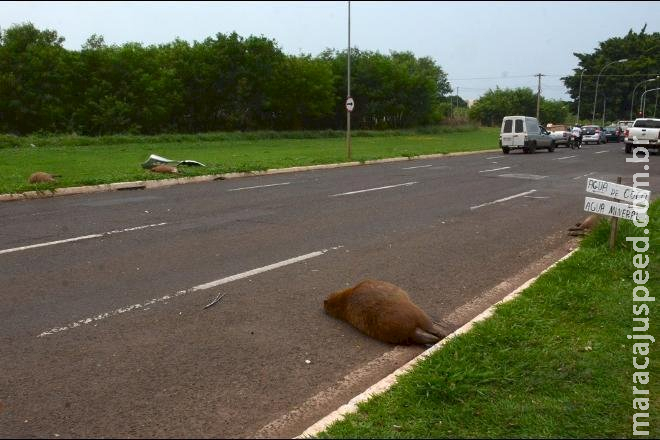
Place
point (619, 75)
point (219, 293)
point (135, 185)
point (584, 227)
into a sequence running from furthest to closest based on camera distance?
point (619, 75), point (135, 185), point (584, 227), point (219, 293)

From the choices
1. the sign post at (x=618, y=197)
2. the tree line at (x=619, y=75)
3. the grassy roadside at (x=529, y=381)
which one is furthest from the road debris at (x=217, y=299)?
the tree line at (x=619, y=75)

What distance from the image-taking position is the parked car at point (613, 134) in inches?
2102

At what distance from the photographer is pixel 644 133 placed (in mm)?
31922

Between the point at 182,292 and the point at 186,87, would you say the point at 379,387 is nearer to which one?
the point at 182,292

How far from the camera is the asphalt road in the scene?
3883mm

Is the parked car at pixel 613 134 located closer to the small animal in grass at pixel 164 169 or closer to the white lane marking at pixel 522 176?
the white lane marking at pixel 522 176

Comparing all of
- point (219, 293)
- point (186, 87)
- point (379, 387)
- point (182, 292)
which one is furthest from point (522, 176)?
point (186, 87)

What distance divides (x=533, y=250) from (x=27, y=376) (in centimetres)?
643

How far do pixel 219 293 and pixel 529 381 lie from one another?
3207mm

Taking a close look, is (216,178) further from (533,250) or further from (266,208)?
(533,250)

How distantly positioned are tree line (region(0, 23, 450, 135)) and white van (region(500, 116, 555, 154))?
23611mm

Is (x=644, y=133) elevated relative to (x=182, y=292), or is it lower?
elevated

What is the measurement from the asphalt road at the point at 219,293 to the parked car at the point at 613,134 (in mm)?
44833

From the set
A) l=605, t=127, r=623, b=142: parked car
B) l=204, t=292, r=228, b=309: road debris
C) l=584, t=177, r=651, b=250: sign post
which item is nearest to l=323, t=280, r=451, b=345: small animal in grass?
l=204, t=292, r=228, b=309: road debris
